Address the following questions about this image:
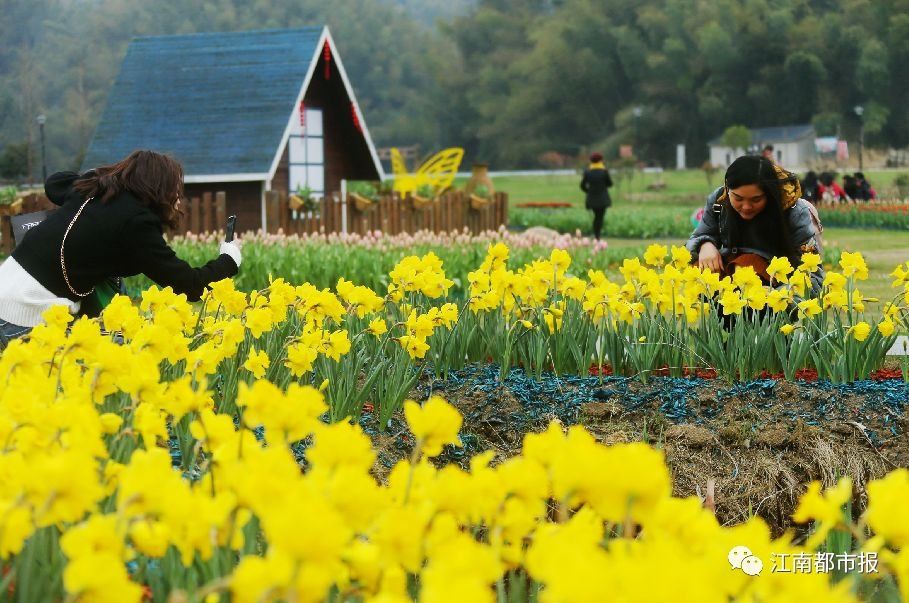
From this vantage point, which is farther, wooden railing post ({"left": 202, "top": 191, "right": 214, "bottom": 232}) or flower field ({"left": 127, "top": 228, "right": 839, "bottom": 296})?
wooden railing post ({"left": 202, "top": 191, "right": 214, "bottom": 232})

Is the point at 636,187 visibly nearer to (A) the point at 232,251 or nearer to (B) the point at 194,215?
(B) the point at 194,215

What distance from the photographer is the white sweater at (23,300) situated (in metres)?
4.91

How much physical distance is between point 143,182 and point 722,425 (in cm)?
246

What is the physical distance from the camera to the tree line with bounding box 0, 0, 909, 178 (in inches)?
2206

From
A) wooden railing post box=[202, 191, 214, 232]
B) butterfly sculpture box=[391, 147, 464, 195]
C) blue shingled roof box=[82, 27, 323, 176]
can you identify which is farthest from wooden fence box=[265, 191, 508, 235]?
butterfly sculpture box=[391, 147, 464, 195]

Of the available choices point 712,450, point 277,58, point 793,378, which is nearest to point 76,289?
point 712,450

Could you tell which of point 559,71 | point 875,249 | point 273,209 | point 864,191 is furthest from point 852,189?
point 559,71

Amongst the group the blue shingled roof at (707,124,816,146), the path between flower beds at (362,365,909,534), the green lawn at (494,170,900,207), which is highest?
the blue shingled roof at (707,124,816,146)

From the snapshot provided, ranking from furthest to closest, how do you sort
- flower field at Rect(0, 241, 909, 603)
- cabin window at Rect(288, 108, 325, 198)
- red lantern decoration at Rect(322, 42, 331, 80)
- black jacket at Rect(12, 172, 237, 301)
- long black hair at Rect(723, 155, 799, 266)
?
cabin window at Rect(288, 108, 325, 198), red lantern decoration at Rect(322, 42, 331, 80), long black hair at Rect(723, 155, 799, 266), black jacket at Rect(12, 172, 237, 301), flower field at Rect(0, 241, 909, 603)

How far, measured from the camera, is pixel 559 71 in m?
64.2

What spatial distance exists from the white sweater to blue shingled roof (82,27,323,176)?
498 inches

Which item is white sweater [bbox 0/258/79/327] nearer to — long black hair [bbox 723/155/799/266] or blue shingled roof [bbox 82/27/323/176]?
long black hair [bbox 723/155/799/266]

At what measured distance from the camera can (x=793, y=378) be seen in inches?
195

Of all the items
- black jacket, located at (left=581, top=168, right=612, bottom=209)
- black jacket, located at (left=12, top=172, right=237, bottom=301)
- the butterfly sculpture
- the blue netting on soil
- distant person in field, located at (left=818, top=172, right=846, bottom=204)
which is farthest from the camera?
the butterfly sculpture
